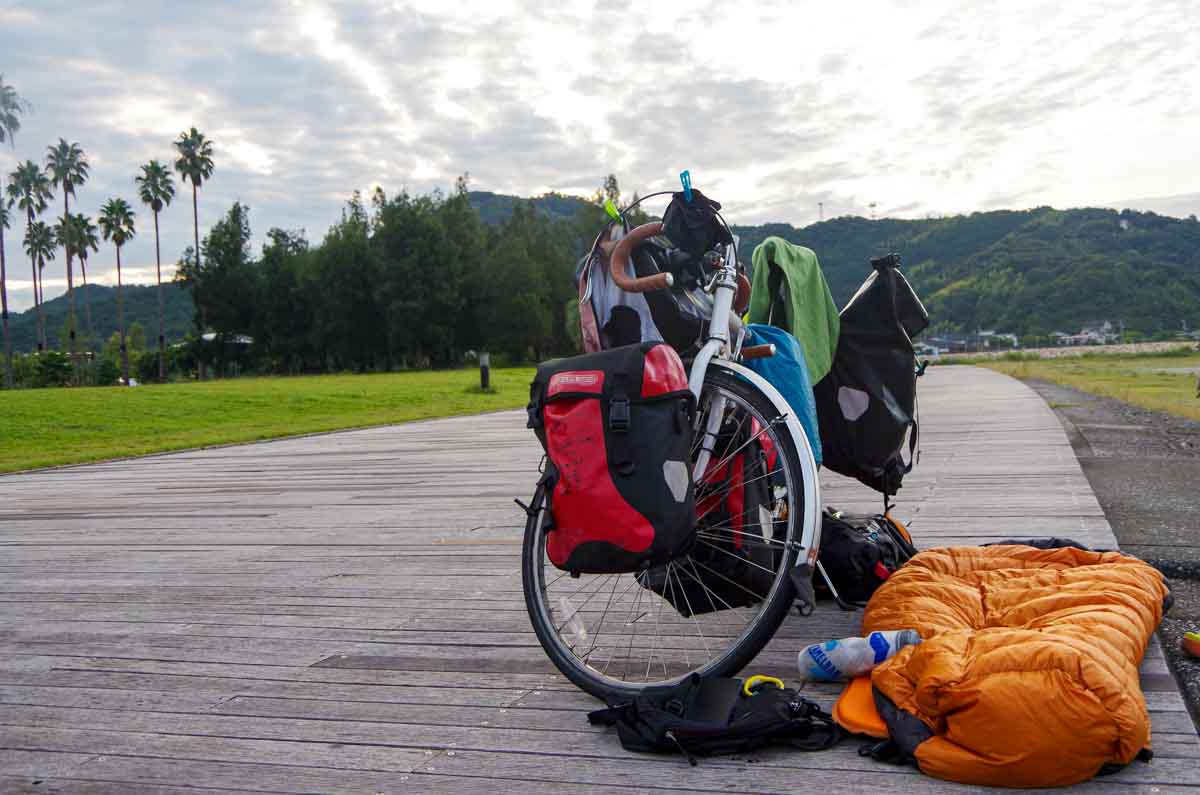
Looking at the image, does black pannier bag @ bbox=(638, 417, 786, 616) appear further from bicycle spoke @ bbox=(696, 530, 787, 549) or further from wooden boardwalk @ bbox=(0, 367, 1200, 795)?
wooden boardwalk @ bbox=(0, 367, 1200, 795)

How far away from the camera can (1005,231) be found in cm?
11900

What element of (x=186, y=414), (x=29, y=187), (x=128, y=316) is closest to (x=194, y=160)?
(x=29, y=187)

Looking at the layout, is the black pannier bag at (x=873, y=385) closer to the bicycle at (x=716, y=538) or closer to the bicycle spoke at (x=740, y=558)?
the bicycle at (x=716, y=538)

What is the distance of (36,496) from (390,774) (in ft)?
24.1

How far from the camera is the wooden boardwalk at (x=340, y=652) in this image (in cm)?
205

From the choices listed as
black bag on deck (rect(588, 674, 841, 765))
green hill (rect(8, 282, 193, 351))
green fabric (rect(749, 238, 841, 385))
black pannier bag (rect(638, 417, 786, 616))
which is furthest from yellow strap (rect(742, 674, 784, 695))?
green hill (rect(8, 282, 193, 351))

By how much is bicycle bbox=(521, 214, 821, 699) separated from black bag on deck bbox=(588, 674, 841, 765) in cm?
10

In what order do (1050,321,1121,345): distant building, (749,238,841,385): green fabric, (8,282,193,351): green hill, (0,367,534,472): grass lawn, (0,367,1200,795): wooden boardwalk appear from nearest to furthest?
(0,367,1200,795): wooden boardwalk < (749,238,841,385): green fabric < (0,367,534,472): grass lawn < (1050,321,1121,345): distant building < (8,282,193,351): green hill

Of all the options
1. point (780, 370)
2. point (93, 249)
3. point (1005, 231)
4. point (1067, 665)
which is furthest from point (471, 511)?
point (1005, 231)

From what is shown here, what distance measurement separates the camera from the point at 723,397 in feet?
8.51

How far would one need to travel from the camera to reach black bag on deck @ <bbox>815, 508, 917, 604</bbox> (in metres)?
3.07

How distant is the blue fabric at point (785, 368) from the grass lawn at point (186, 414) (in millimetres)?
10488

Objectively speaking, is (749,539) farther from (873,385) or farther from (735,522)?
(873,385)

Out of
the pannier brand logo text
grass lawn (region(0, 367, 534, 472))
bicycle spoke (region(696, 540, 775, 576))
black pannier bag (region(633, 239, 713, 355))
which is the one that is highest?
black pannier bag (region(633, 239, 713, 355))
